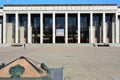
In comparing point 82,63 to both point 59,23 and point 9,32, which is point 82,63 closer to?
point 9,32

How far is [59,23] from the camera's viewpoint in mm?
96125

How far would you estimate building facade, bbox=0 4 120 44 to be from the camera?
3565 inches

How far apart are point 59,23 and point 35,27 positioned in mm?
8126

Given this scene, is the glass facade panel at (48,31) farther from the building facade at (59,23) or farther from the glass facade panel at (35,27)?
the glass facade panel at (35,27)

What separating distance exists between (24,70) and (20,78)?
19cm

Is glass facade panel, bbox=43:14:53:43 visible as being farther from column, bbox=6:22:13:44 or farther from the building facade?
column, bbox=6:22:13:44

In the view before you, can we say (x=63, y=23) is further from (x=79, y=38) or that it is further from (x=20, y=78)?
(x=20, y=78)

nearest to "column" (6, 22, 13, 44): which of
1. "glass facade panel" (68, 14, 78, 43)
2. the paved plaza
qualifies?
"glass facade panel" (68, 14, 78, 43)

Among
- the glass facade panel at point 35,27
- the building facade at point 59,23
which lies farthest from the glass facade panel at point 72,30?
the glass facade panel at point 35,27

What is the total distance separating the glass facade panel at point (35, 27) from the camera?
9469cm

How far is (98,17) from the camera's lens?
96750mm

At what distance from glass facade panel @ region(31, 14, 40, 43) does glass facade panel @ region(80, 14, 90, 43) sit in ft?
47.4

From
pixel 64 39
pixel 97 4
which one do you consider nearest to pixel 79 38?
pixel 64 39

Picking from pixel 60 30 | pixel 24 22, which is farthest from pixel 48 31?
pixel 24 22
